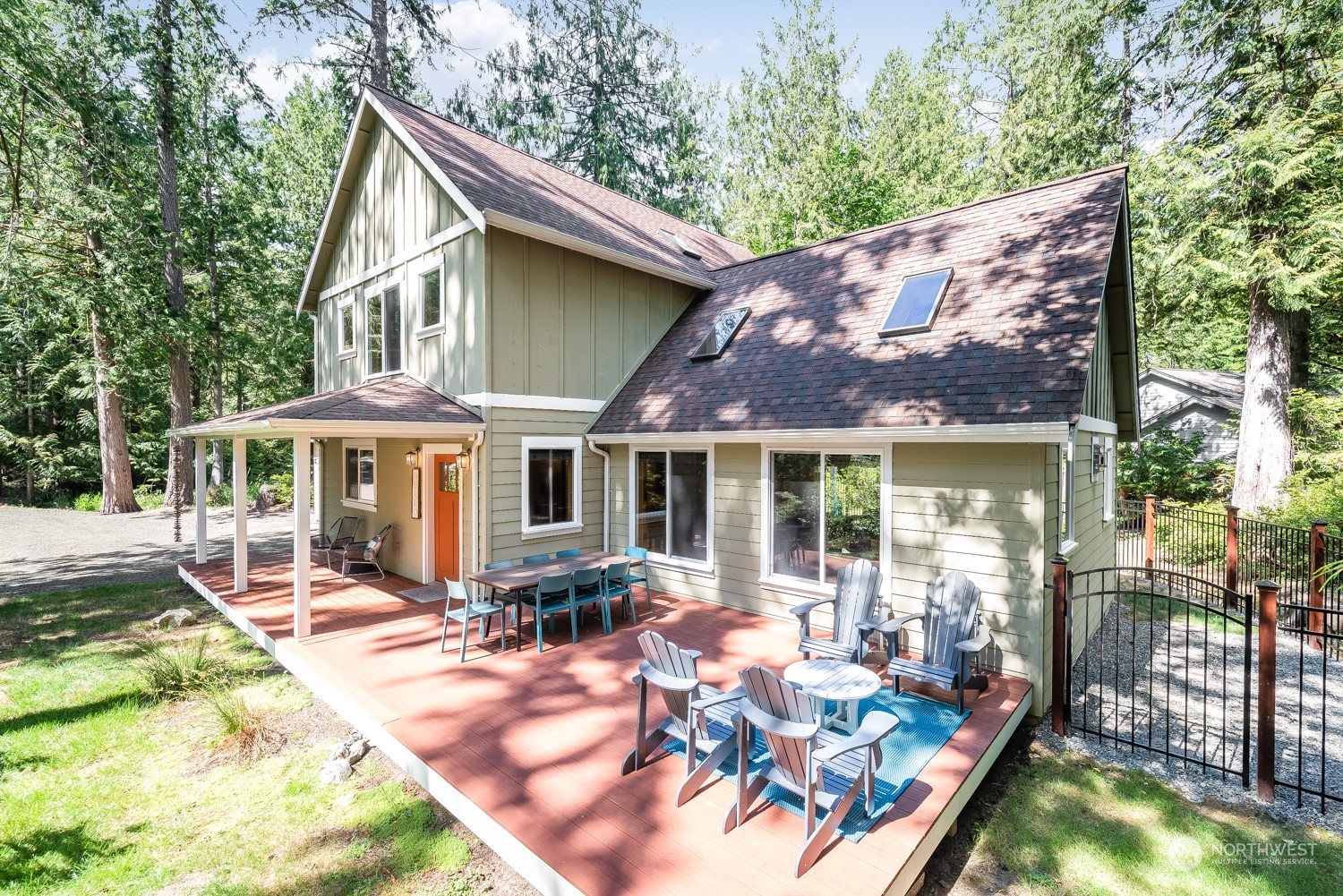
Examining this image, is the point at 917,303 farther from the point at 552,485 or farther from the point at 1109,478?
the point at 552,485

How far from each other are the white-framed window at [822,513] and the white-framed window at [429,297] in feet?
17.9

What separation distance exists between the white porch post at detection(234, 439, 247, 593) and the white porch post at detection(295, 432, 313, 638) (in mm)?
2395

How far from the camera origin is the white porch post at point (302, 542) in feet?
22.3

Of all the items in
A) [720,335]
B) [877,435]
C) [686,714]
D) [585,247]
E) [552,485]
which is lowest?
[686,714]

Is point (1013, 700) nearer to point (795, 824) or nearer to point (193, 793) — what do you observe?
point (795, 824)

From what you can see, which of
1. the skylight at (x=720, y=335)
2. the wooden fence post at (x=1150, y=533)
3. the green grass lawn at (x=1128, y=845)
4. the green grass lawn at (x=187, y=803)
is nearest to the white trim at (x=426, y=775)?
the green grass lawn at (x=187, y=803)

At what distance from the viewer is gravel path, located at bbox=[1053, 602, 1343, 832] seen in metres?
4.66

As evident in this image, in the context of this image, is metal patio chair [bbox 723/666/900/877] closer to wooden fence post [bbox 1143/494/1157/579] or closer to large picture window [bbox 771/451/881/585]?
large picture window [bbox 771/451/881/585]

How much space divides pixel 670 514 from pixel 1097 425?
233 inches

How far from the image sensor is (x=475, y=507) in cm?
838

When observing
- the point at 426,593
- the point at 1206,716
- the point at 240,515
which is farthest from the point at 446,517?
the point at 1206,716

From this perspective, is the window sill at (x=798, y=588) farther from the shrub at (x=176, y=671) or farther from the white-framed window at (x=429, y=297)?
the shrub at (x=176, y=671)

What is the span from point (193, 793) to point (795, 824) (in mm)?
4535

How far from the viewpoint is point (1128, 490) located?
57.3ft
